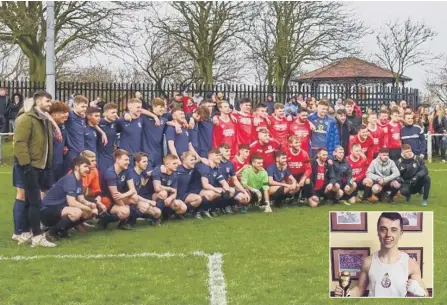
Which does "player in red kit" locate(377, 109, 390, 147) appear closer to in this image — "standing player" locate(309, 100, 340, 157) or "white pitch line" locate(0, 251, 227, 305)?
"standing player" locate(309, 100, 340, 157)

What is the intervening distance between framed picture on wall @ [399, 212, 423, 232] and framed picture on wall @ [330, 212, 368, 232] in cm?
20

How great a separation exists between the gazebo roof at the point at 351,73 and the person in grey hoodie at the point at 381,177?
27.5 metres

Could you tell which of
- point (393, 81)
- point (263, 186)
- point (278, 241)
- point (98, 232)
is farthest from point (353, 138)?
point (393, 81)

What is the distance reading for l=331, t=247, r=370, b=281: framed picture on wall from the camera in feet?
11.5

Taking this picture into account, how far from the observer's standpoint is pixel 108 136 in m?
10.8

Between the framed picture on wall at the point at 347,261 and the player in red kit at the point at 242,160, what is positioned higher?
the player in red kit at the point at 242,160

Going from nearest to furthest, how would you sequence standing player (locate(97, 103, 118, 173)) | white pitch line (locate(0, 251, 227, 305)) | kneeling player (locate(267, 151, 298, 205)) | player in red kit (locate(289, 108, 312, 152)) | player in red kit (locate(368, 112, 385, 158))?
white pitch line (locate(0, 251, 227, 305)) < standing player (locate(97, 103, 118, 173)) < kneeling player (locate(267, 151, 298, 205)) < player in red kit (locate(289, 108, 312, 152)) < player in red kit (locate(368, 112, 385, 158))

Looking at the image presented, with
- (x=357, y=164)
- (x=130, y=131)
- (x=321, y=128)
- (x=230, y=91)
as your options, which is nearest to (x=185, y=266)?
(x=130, y=131)

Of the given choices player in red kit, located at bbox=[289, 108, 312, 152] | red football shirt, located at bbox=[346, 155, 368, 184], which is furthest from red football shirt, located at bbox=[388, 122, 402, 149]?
player in red kit, located at bbox=[289, 108, 312, 152]

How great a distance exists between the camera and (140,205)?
9.98 meters

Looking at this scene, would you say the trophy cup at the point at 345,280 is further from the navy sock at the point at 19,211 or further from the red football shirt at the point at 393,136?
the red football shirt at the point at 393,136

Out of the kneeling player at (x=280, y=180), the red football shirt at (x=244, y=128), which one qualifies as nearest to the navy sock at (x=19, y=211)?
the kneeling player at (x=280, y=180)

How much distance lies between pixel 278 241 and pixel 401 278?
5.49 metres

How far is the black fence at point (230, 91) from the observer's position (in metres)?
24.8
